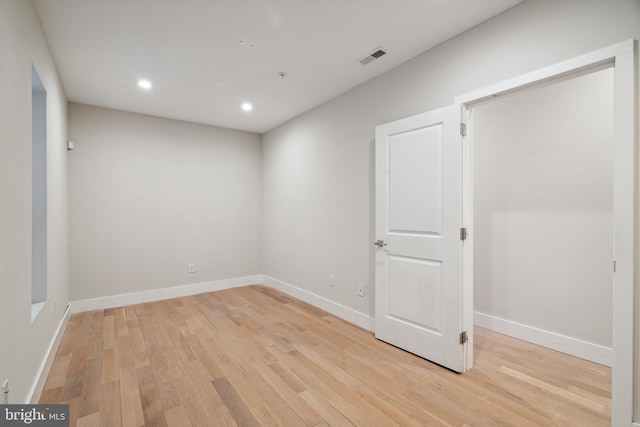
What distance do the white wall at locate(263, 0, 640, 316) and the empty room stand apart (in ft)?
0.06

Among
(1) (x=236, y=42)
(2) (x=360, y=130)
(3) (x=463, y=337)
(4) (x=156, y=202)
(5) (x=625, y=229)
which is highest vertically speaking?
(1) (x=236, y=42)

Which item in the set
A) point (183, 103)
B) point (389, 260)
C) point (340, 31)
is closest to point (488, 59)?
point (340, 31)

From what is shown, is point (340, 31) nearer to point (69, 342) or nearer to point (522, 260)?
point (522, 260)

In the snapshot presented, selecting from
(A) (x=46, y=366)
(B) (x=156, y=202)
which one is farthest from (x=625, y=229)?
(B) (x=156, y=202)

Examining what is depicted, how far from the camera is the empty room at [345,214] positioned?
1.76 m

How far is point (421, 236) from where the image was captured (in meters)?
2.54

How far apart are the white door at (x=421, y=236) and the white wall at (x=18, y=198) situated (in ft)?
8.31

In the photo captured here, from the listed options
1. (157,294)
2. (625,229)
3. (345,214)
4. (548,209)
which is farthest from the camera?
(157,294)

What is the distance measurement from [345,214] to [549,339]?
2275 millimetres

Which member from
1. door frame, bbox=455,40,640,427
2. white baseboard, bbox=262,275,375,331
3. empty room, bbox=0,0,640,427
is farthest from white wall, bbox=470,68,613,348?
white baseboard, bbox=262,275,375,331

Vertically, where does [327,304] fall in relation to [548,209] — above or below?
below

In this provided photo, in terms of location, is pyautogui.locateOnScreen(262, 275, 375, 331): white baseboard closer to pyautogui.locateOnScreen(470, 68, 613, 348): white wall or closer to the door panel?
the door panel

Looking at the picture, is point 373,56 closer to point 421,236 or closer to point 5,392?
point 421,236

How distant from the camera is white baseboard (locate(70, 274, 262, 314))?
378 cm
